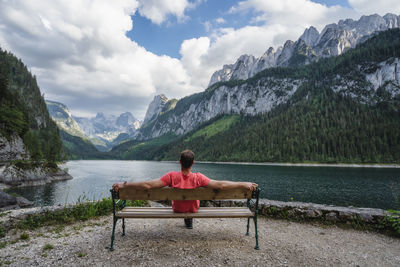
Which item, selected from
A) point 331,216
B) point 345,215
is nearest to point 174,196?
point 331,216

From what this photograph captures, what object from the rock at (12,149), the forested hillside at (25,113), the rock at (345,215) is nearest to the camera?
the rock at (345,215)

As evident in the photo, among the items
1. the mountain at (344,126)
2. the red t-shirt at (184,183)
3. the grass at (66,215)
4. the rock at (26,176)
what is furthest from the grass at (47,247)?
the mountain at (344,126)

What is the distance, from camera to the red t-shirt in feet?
17.9

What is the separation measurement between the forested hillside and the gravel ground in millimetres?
59173

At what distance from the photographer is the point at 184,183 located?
5.45 meters

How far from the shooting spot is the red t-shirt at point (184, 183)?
5.45m

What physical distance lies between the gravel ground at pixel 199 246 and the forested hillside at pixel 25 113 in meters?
59.2

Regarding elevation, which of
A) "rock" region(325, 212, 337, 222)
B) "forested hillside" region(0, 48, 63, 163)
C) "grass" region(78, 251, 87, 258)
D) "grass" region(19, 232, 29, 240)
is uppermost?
"forested hillside" region(0, 48, 63, 163)

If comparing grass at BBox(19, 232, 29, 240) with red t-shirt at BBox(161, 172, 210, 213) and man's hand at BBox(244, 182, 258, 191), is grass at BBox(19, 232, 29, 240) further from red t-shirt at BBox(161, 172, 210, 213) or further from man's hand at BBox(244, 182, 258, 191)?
man's hand at BBox(244, 182, 258, 191)

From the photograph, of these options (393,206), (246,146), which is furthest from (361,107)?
(393,206)

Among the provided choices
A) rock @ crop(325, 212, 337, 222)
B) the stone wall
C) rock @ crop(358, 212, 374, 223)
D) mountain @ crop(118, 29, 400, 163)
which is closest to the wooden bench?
the stone wall

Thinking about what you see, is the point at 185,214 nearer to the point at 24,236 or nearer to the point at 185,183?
the point at 185,183

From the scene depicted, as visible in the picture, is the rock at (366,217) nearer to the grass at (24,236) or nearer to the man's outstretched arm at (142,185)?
the man's outstretched arm at (142,185)

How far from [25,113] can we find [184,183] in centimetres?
9008
